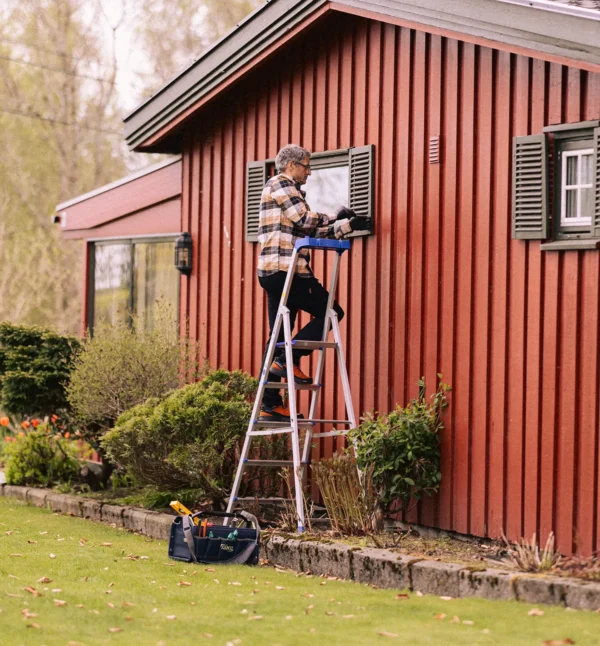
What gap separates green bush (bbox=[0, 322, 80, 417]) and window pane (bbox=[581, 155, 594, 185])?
553 cm

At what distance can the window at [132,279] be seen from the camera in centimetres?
1171

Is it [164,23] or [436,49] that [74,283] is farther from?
[436,49]

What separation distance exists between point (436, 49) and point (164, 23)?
65.2 ft

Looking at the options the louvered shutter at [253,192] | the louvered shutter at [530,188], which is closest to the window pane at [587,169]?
the louvered shutter at [530,188]

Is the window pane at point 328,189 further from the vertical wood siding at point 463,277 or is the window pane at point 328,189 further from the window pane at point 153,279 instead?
the window pane at point 153,279

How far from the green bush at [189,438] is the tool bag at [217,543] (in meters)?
1.15

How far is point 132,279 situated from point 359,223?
478cm

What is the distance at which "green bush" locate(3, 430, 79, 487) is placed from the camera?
1111 cm

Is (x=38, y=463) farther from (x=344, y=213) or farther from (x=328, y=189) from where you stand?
(x=344, y=213)

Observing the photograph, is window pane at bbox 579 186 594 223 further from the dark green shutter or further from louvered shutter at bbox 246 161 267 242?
louvered shutter at bbox 246 161 267 242

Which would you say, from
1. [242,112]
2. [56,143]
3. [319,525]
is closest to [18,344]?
[242,112]

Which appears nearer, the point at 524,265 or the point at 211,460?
the point at 524,265

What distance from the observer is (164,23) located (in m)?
26.8

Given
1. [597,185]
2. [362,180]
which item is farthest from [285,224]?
[597,185]
